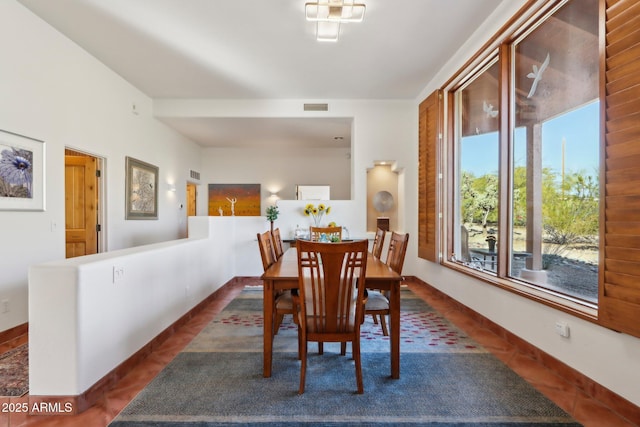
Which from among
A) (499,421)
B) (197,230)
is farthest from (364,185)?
(499,421)

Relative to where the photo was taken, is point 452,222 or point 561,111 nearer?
point 561,111

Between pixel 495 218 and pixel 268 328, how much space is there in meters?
2.45

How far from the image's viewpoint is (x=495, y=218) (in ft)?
10.0

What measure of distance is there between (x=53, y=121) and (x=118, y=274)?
2.35m

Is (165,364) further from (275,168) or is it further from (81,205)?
(275,168)

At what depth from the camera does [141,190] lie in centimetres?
493

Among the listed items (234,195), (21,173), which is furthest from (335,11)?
(234,195)

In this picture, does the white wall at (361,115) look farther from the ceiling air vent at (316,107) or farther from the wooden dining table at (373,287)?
the wooden dining table at (373,287)

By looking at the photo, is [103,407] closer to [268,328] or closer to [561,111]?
[268,328]

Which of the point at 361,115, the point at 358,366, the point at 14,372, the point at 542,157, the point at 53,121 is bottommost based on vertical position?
the point at 14,372

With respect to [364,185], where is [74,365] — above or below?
below

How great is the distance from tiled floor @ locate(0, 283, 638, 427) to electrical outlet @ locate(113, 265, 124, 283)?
691 mm

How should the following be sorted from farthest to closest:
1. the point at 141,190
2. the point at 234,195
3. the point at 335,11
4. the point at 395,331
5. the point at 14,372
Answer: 1. the point at 234,195
2. the point at 141,190
3. the point at 335,11
4. the point at 14,372
5. the point at 395,331

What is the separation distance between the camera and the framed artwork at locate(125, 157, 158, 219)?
15.1ft
